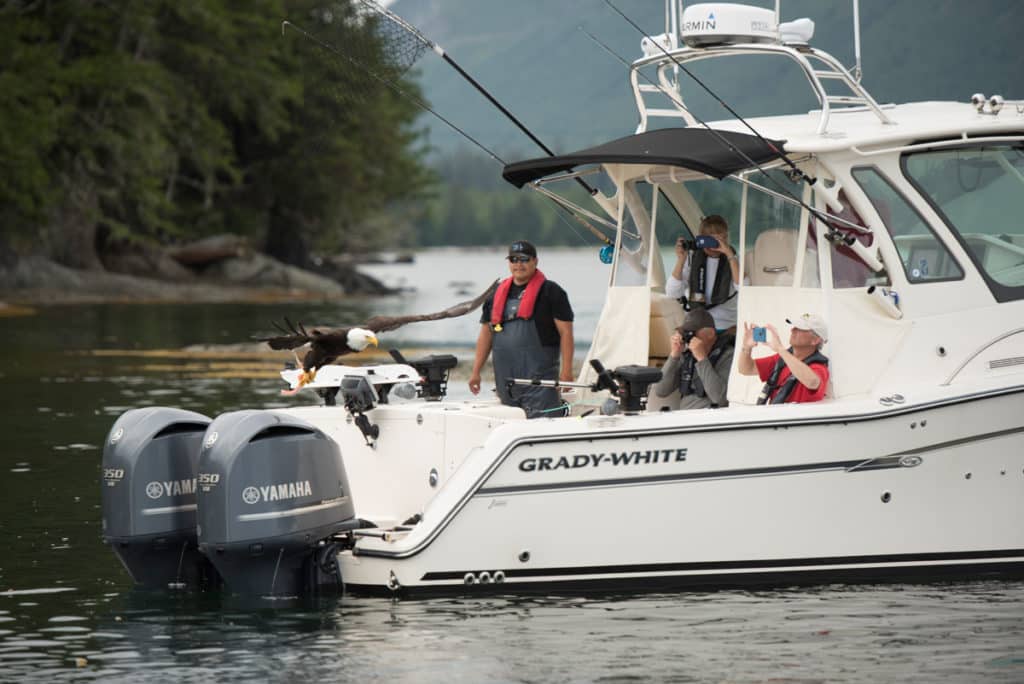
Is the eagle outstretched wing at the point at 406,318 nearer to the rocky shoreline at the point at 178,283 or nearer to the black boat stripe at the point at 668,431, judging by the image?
the black boat stripe at the point at 668,431

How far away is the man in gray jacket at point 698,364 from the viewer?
34.1 ft

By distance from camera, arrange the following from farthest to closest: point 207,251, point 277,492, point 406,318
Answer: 1. point 207,251
2. point 406,318
3. point 277,492

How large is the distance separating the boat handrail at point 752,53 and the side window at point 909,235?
0.41 meters

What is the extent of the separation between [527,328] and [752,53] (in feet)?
7.08

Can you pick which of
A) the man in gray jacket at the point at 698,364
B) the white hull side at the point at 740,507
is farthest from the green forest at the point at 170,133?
the white hull side at the point at 740,507

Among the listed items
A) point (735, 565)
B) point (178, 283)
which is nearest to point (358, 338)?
point (735, 565)

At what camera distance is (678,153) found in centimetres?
1005

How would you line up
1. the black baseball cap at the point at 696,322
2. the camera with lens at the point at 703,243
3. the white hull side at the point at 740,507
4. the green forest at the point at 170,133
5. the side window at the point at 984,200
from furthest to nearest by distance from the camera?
1. the green forest at the point at 170,133
2. the camera with lens at the point at 703,243
3. the black baseball cap at the point at 696,322
4. the side window at the point at 984,200
5. the white hull side at the point at 740,507

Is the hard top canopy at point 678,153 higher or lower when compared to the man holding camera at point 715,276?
higher

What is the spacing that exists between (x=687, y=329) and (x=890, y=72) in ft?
21.5

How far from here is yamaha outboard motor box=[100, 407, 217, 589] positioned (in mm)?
9406

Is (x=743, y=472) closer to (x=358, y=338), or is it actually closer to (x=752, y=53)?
(x=358, y=338)

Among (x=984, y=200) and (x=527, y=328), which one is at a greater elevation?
(x=984, y=200)

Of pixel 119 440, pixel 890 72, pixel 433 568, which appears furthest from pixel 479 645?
pixel 890 72
